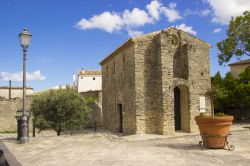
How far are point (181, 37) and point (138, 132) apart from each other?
6883 mm

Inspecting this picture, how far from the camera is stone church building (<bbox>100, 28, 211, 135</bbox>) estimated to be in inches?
609

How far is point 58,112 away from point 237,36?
14.7 m

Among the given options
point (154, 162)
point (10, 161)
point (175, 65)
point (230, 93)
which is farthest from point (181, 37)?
point (10, 161)

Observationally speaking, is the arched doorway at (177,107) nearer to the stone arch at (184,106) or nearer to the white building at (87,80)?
the stone arch at (184,106)

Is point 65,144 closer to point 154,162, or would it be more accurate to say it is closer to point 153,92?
point 154,162

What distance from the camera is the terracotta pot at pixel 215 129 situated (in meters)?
9.01

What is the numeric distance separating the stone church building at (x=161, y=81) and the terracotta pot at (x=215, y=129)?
5830 millimetres

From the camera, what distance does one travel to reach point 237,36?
2106 cm

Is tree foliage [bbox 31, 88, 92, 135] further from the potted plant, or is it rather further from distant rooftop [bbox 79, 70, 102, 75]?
distant rooftop [bbox 79, 70, 102, 75]

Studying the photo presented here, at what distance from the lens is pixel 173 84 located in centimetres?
1597

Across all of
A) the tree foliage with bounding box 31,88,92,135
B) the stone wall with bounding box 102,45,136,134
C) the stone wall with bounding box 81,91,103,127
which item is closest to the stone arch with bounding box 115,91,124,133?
the stone wall with bounding box 102,45,136,134

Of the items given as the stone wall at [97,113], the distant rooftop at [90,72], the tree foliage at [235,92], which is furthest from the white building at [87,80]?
the tree foliage at [235,92]

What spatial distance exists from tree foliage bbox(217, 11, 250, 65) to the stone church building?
14.6 ft

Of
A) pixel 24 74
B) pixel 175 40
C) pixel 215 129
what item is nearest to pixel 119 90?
pixel 175 40
